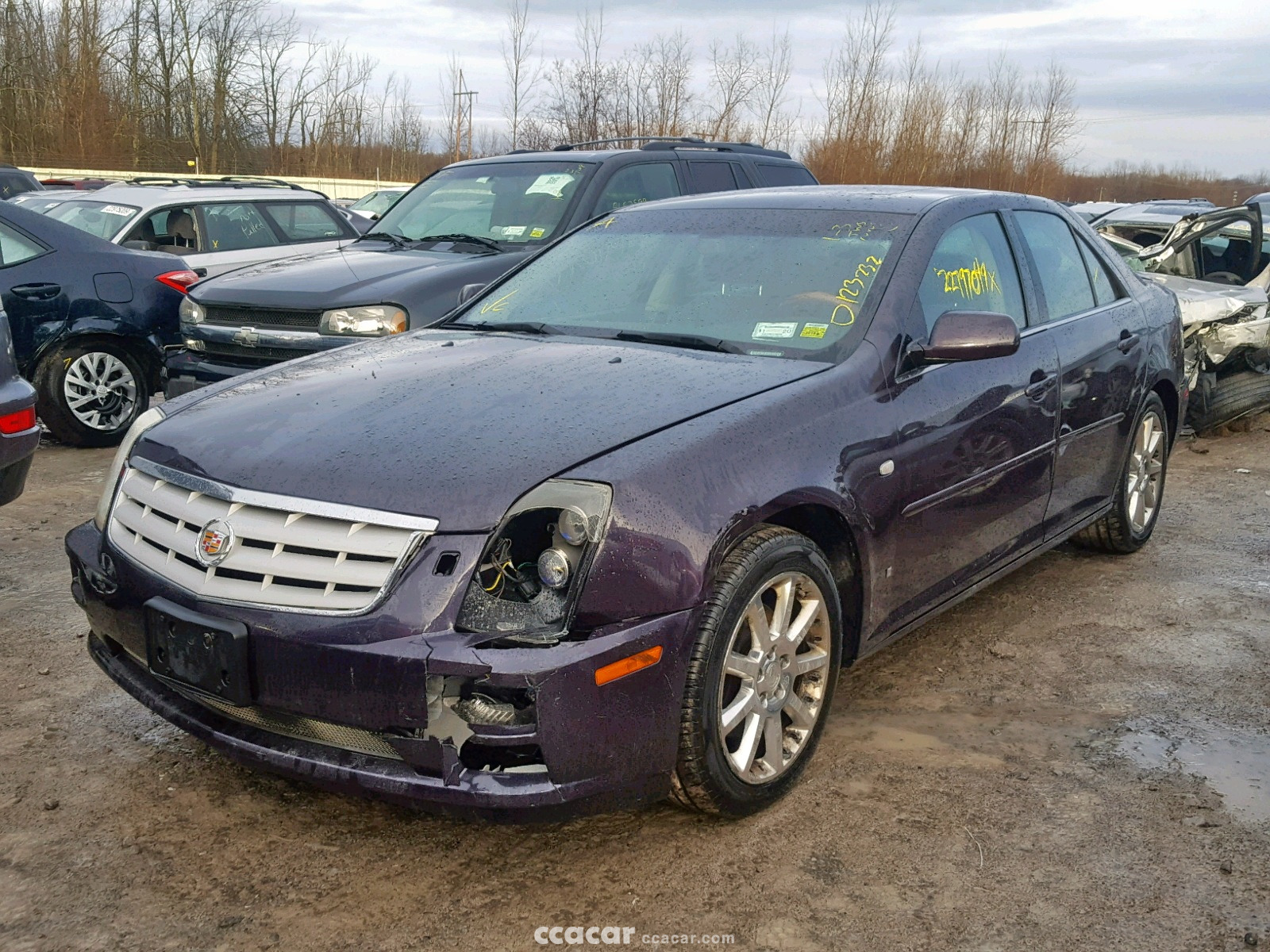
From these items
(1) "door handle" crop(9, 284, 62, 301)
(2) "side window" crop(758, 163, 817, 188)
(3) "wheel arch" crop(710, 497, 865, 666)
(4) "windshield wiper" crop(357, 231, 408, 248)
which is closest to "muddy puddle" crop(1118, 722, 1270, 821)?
(3) "wheel arch" crop(710, 497, 865, 666)

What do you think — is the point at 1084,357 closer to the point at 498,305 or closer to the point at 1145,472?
the point at 1145,472

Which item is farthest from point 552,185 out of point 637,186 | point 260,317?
point 260,317

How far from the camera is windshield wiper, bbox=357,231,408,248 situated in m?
7.73

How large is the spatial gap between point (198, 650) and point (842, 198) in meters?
2.65

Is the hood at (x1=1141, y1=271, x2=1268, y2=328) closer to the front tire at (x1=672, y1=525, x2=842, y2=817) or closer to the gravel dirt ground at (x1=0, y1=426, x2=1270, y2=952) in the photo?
the gravel dirt ground at (x1=0, y1=426, x2=1270, y2=952)

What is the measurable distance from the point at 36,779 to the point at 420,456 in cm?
147

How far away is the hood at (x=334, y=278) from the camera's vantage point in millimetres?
→ 6547

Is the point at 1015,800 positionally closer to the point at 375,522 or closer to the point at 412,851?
the point at 412,851

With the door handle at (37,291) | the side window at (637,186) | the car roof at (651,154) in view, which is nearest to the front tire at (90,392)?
the door handle at (37,291)

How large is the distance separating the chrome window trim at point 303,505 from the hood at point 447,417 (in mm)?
18

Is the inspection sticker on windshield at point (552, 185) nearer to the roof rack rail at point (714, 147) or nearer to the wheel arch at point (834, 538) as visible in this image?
the roof rack rail at point (714, 147)

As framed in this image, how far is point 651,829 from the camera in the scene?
298cm

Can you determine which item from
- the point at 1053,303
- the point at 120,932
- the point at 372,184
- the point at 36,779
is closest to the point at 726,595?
the point at 120,932

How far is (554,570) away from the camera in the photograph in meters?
2.59
